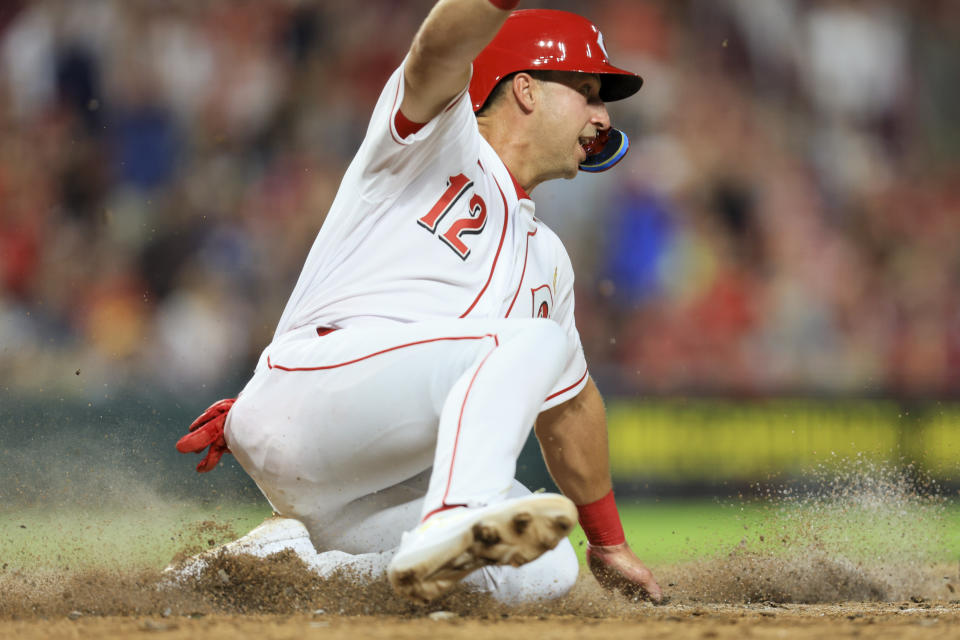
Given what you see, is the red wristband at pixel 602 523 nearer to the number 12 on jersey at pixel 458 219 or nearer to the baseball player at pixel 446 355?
the baseball player at pixel 446 355

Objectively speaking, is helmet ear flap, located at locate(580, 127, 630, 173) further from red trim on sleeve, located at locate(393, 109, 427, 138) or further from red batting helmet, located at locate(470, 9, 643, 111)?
red trim on sleeve, located at locate(393, 109, 427, 138)

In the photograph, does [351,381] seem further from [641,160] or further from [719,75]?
[719,75]

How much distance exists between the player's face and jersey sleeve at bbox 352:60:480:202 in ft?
1.58

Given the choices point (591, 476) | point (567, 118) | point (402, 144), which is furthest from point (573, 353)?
point (402, 144)

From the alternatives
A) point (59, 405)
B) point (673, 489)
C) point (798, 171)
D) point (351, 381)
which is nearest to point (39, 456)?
point (59, 405)

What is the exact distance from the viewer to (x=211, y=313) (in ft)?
21.2

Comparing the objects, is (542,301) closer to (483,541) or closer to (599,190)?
(483,541)

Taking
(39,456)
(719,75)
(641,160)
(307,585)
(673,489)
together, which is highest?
(719,75)

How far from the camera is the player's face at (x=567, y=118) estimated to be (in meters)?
3.06

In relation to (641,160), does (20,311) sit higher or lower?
lower

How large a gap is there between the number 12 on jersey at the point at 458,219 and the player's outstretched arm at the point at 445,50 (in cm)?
24

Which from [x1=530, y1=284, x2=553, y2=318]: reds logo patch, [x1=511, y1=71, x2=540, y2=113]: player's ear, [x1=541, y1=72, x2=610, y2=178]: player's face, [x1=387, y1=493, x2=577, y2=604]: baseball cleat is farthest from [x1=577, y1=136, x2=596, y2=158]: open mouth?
[x1=387, y1=493, x2=577, y2=604]: baseball cleat

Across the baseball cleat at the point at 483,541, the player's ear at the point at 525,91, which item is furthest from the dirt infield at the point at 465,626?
the player's ear at the point at 525,91

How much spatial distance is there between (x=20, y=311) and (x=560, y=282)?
4.50m
